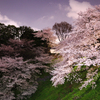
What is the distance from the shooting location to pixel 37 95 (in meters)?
12.1

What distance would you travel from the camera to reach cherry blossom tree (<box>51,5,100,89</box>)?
16.7 feet

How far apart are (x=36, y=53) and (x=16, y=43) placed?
3235mm

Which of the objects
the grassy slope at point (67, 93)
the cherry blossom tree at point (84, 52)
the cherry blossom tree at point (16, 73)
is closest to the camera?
the cherry blossom tree at point (84, 52)

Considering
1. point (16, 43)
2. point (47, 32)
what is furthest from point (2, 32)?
point (47, 32)

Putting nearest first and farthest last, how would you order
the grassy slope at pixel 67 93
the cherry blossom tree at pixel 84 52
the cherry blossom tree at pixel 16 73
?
the cherry blossom tree at pixel 84 52
the grassy slope at pixel 67 93
the cherry blossom tree at pixel 16 73

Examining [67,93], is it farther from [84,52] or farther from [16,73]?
[84,52]

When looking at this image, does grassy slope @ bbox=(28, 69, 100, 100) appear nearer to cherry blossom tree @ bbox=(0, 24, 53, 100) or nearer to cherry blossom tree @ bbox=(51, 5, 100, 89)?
cherry blossom tree @ bbox=(51, 5, 100, 89)

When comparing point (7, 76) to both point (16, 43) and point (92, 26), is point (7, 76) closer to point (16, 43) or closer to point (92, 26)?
point (16, 43)

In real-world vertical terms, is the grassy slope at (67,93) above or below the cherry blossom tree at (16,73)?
below

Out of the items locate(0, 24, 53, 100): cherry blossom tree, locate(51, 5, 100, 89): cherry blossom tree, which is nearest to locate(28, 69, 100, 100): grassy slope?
locate(51, 5, 100, 89): cherry blossom tree

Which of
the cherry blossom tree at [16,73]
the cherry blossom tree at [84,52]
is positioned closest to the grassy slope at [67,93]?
the cherry blossom tree at [84,52]

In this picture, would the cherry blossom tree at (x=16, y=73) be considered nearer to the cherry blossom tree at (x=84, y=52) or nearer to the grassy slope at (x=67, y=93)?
the grassy slope at (x=67, y=93)

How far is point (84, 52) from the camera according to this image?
17.4 feet

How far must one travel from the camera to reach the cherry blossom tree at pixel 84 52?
Result: 5.08 metres
